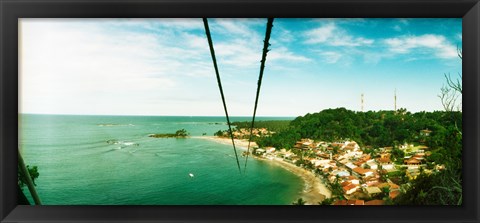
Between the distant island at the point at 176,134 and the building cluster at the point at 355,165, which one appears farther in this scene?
the distant island at the point at 176,134

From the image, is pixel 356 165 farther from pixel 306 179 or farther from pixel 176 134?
pixel 176 134

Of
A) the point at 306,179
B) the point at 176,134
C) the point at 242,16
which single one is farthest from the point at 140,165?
the point at 242,16

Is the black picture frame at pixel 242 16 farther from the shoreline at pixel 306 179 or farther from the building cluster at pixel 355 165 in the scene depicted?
the shoreline at pixel 306 179

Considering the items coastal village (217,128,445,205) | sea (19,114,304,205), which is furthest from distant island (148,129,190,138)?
coastal village (217,128,445,205)

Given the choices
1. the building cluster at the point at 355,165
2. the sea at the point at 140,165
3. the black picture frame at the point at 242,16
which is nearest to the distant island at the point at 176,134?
the sea at the point at 140,165

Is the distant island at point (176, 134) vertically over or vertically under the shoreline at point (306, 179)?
over
